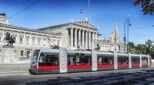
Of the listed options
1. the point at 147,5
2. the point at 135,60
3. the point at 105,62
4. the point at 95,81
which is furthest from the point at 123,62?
the point at 147,5

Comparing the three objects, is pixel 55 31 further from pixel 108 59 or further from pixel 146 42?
pixel 108 59

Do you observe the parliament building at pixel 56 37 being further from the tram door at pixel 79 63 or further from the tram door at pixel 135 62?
the tram door at pixel 79 63

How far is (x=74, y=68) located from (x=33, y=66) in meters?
6.60

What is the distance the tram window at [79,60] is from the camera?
1423 inches

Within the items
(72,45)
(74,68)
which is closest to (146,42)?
(72,45)

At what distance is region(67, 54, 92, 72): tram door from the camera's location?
36247 millimetres

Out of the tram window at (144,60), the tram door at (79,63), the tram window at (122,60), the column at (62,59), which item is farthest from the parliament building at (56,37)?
the column at (62,59)

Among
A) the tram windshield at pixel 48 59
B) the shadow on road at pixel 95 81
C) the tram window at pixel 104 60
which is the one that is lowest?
the shadow on road at pixel 95 81

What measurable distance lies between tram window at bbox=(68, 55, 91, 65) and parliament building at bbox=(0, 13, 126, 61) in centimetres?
5515

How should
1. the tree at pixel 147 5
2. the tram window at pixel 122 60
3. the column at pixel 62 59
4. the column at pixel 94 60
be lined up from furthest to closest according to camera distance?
the tram window at pixel 122 60 → the column at pixel 94 60 → the column at pixel 62 59 → the tree at pixel 147 5

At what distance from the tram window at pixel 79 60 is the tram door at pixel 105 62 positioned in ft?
9.73

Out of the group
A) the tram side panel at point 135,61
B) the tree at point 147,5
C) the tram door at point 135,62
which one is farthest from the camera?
the tram door at point 135,62

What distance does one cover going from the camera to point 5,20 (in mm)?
117438

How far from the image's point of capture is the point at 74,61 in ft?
121
